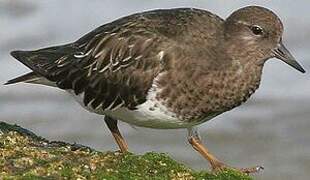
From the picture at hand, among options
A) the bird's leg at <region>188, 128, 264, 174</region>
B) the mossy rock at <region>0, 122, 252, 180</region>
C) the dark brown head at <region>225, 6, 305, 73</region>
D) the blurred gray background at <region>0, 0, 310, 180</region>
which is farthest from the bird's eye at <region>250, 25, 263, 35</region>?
the blurred gray background at <region>0, 0, 310, 180</region>

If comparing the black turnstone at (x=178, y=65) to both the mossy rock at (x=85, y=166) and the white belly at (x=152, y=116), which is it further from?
the mossy rock at (x=85, y=166)

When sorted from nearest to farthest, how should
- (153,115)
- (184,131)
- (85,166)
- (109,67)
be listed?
(85,166) < (153,115) < (109,67) < (184,131)

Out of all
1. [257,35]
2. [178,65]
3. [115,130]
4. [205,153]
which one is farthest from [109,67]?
[257,35]

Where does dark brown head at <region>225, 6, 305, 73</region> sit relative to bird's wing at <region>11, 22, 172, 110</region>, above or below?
above

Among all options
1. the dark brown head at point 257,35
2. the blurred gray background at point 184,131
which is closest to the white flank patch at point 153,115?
the dark brown head at point 257,35

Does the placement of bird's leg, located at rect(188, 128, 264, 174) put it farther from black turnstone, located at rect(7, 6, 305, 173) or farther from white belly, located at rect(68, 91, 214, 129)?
white belly, located at rect(68, 91, 214, 129)

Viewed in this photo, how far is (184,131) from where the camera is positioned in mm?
12773

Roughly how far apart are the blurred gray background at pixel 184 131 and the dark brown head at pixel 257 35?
326cm

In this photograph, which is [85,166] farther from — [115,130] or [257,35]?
[257,35]

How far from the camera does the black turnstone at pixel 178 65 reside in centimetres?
828

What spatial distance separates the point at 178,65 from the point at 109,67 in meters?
0.61

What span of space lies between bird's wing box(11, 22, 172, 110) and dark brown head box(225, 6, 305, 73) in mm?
533

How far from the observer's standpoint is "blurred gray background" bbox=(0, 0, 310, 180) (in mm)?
12391

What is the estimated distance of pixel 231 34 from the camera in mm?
8508
